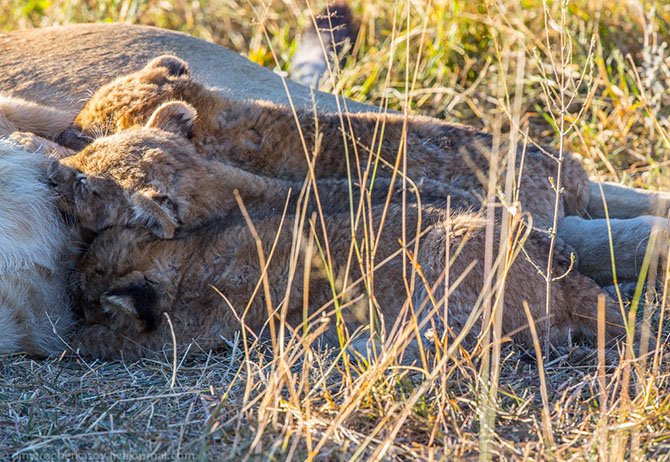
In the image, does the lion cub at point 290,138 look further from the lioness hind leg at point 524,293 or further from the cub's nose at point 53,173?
the lioness hind leg at point 524,293

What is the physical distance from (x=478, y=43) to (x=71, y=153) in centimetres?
407

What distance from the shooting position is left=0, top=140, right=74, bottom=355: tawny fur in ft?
11.3

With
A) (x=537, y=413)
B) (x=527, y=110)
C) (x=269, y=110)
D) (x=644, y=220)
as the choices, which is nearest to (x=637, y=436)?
(x=537, y=413)

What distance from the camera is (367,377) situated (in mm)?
2734

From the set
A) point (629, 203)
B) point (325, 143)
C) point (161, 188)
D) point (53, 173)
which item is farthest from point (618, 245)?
point (53, 173)

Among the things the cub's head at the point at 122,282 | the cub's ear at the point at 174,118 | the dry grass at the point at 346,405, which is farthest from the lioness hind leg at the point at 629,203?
the cub's head at the point at 122,282

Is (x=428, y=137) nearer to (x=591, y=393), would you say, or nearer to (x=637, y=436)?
(x=591, y=393)

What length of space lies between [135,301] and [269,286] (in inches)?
20.6

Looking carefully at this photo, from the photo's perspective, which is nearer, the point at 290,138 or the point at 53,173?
the point at 53,173

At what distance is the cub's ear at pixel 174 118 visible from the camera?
12.8ft

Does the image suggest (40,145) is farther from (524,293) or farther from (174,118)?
(524,293)

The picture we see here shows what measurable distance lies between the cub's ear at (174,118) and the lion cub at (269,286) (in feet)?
2.09

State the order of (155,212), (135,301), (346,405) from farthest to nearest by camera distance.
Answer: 1. (155,212)
2. (135,301)
3. (346,405)

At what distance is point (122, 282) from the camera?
340 cm
